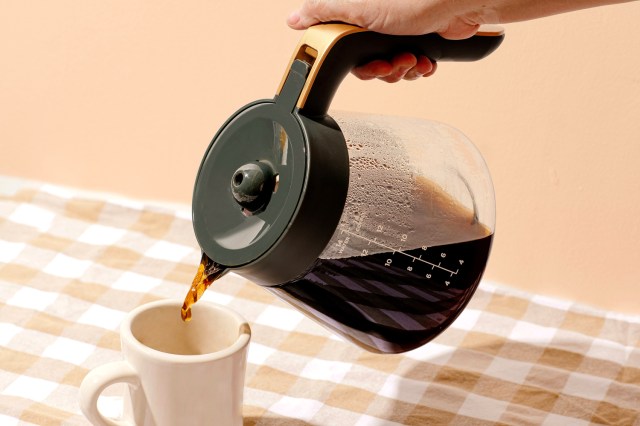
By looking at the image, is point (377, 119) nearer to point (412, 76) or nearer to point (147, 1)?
point (412, 76)

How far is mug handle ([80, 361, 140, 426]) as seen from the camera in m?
0.68

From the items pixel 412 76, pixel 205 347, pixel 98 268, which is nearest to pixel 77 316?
pixel 98 268

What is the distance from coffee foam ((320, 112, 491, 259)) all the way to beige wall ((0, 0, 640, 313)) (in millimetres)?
301

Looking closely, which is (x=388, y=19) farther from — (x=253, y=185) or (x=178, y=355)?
(x=178, y=355)

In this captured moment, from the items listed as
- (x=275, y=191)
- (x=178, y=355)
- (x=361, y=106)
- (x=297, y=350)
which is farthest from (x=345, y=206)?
(x=361, y=106)

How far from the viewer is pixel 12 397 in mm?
842

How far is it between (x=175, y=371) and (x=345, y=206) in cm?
16

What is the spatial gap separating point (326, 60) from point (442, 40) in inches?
5.0

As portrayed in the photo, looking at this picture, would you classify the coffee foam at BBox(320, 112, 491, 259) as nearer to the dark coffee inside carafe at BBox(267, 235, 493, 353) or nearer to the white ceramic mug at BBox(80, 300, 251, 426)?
the dark coffee inside carafe at BBox(267, 235, 493, 353)

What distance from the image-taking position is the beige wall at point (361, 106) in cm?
102

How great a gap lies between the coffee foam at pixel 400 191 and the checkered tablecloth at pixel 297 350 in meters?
0.20

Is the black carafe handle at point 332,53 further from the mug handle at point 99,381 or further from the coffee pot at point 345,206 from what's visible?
the mug handle at point 99,381

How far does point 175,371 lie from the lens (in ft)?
2.23

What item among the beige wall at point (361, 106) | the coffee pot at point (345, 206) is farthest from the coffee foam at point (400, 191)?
the beige wall at point (361, 106)
